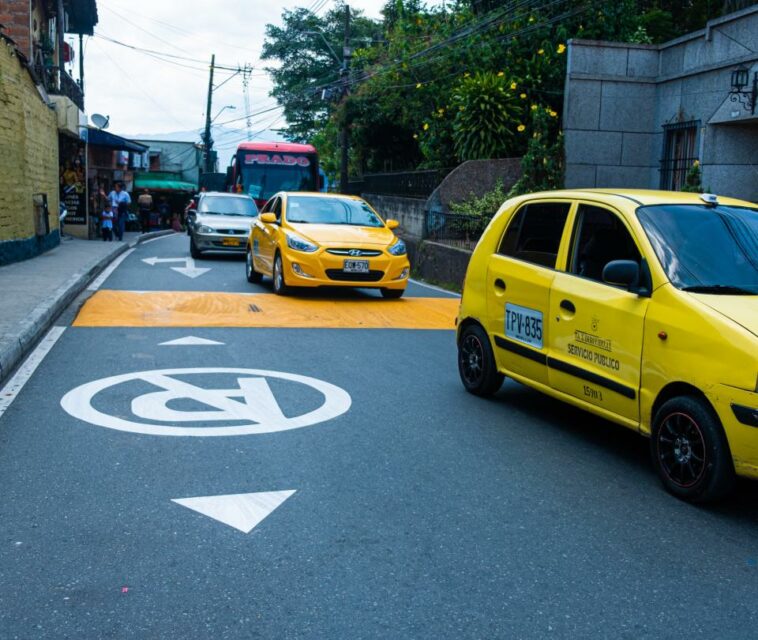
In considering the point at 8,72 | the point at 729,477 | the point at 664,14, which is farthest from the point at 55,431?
the point at 664,14

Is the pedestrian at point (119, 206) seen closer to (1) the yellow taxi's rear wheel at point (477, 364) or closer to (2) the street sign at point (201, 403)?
(2) the street sign at point (201, 403)

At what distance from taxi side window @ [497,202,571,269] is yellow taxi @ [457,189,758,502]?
12 mm

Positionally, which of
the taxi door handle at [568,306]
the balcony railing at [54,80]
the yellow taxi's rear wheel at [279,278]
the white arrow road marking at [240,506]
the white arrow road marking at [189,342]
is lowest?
the white arrow road marking at [189,342]

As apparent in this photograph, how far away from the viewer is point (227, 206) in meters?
23.8

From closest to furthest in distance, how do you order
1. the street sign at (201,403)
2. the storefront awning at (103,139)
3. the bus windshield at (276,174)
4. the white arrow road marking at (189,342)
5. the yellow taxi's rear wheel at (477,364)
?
the street sign at (201,403), the yellow taxi's rear wheel at (477,364), the white arrow road marking at (189,342), the storefront awning at (103,139), the bus windshield at (276,174)

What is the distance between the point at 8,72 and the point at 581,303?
48.6 feet

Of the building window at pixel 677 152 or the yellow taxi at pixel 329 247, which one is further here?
the building window at pixel 677 152

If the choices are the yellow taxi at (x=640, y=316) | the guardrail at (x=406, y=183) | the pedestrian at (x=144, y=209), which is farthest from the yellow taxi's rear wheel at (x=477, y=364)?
the pedestrian at (x=144, y=209)

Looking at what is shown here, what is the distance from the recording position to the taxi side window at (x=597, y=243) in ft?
20.0

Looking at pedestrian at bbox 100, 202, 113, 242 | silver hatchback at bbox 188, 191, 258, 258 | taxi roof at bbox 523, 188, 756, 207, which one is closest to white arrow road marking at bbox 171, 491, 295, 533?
taxi roof at bbox 523, 188, 756, 207

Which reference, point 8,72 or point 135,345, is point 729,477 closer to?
point 135,345

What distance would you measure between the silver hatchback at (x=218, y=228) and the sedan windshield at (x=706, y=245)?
16.7m

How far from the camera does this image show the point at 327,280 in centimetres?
1380

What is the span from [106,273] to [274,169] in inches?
Answer: 574
